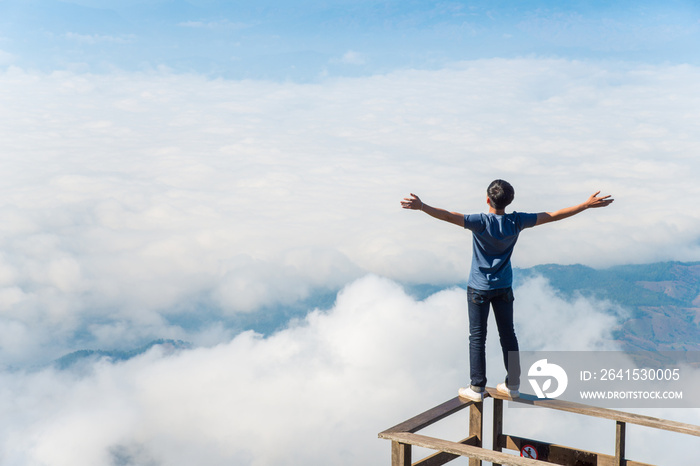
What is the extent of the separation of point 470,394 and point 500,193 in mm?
2798

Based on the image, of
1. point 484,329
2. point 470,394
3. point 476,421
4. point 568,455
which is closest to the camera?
point 484,329

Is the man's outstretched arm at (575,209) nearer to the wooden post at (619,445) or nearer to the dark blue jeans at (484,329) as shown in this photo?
the dark blue jeans at (484,329)

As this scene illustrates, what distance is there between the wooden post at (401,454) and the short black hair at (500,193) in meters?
3.09

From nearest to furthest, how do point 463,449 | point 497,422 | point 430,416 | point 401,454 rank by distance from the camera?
1. point 463,449
2. point 401,454
3. point 430,416
4. point 497,422

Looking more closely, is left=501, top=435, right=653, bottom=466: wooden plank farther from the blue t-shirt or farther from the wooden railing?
the blue t-shirt

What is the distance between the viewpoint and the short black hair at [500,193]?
8.44 metres

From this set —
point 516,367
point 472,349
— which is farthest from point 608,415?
point 472,349

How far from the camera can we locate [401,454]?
25.9ft

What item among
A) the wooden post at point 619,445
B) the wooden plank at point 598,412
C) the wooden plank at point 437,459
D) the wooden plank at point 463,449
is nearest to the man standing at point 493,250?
the wooden plank at point 598,412

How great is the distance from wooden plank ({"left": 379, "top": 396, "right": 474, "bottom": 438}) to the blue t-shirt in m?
1.68

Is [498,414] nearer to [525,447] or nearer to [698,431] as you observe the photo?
[525,447]

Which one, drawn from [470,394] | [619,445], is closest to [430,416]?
[470,394]

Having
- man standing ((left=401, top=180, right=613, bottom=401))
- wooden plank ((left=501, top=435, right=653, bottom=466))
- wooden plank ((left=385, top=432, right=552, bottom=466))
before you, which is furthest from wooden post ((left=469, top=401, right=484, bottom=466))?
wooden plank ((left=385, top=432, right=552, bottom=466))

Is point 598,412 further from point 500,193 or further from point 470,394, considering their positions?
point 500,193
